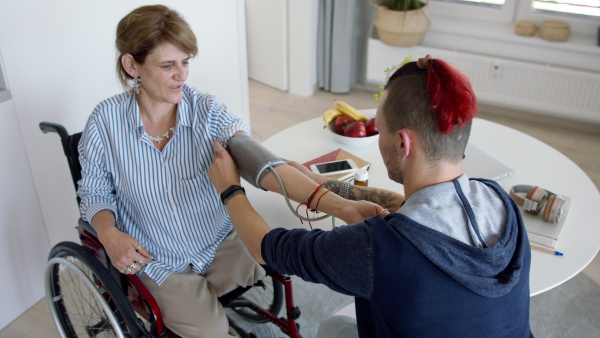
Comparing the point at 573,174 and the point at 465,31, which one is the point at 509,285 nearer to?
the point at 573,174

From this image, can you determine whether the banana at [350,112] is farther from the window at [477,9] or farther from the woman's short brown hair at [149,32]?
the window at [477,9]

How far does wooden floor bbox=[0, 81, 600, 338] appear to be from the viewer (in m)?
3.38

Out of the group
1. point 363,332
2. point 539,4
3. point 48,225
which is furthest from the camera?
point 539,4

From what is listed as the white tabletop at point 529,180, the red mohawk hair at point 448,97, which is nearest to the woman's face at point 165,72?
the white tabletop at point 529,180

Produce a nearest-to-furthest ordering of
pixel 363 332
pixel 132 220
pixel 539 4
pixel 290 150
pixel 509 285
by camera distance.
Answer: pixel 509 285, pixel 363 332, pixel 132 220, pixel 290 150, pixel 539 4

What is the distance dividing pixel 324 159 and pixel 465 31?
221cm

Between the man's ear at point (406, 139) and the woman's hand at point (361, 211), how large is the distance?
0.99 ft

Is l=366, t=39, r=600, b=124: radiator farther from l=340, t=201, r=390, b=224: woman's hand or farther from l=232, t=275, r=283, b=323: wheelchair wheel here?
l=340, t=201, r=390, b=224: woman's hand

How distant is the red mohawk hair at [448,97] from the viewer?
40.0 inches

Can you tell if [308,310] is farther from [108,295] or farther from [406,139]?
[406,139]

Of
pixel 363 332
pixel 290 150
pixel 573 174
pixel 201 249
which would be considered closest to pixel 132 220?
pixel 201 249

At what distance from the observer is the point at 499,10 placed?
12.2ft

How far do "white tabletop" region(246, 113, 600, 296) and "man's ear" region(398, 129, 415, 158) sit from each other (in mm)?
590

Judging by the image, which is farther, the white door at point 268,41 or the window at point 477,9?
the white door at point 268,41
